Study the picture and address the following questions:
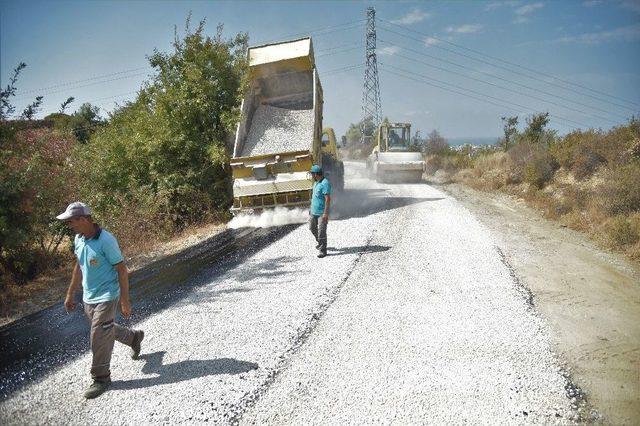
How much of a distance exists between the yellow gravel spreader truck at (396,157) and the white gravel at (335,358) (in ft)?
39.5

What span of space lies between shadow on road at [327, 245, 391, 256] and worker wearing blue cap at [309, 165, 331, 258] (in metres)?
0.29

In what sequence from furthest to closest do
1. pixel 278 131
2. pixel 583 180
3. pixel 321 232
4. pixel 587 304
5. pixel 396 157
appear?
pixel 396 157 → pixel 583 180 → pixel 278 131 → pixel 321 232 → pixel 587 304

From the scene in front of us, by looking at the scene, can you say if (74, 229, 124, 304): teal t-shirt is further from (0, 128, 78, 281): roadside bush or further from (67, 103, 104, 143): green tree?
(67, 103, 104, 143): green tree

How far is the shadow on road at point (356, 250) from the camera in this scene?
25.0 ft

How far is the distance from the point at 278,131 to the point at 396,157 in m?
8.84

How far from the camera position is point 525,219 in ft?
35.8

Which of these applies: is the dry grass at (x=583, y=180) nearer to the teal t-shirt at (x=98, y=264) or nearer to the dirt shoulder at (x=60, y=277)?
the teal t-shirt at (x=98, y=264)

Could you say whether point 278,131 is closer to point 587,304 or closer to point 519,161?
point 587,304

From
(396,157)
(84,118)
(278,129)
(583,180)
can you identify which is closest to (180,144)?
(278,129)

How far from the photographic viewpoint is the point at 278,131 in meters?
11.2

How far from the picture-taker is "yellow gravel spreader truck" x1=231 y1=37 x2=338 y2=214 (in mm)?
10328

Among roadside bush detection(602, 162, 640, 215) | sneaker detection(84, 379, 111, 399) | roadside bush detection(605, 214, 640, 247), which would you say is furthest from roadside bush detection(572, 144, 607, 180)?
sneaker detection(84, 379, 111, 399)

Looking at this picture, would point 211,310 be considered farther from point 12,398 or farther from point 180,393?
point 12,398

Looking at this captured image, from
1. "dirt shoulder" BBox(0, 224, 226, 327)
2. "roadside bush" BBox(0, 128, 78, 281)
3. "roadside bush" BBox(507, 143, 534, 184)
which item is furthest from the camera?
"roadside bush" BBox(507, 143, 534, 184)
